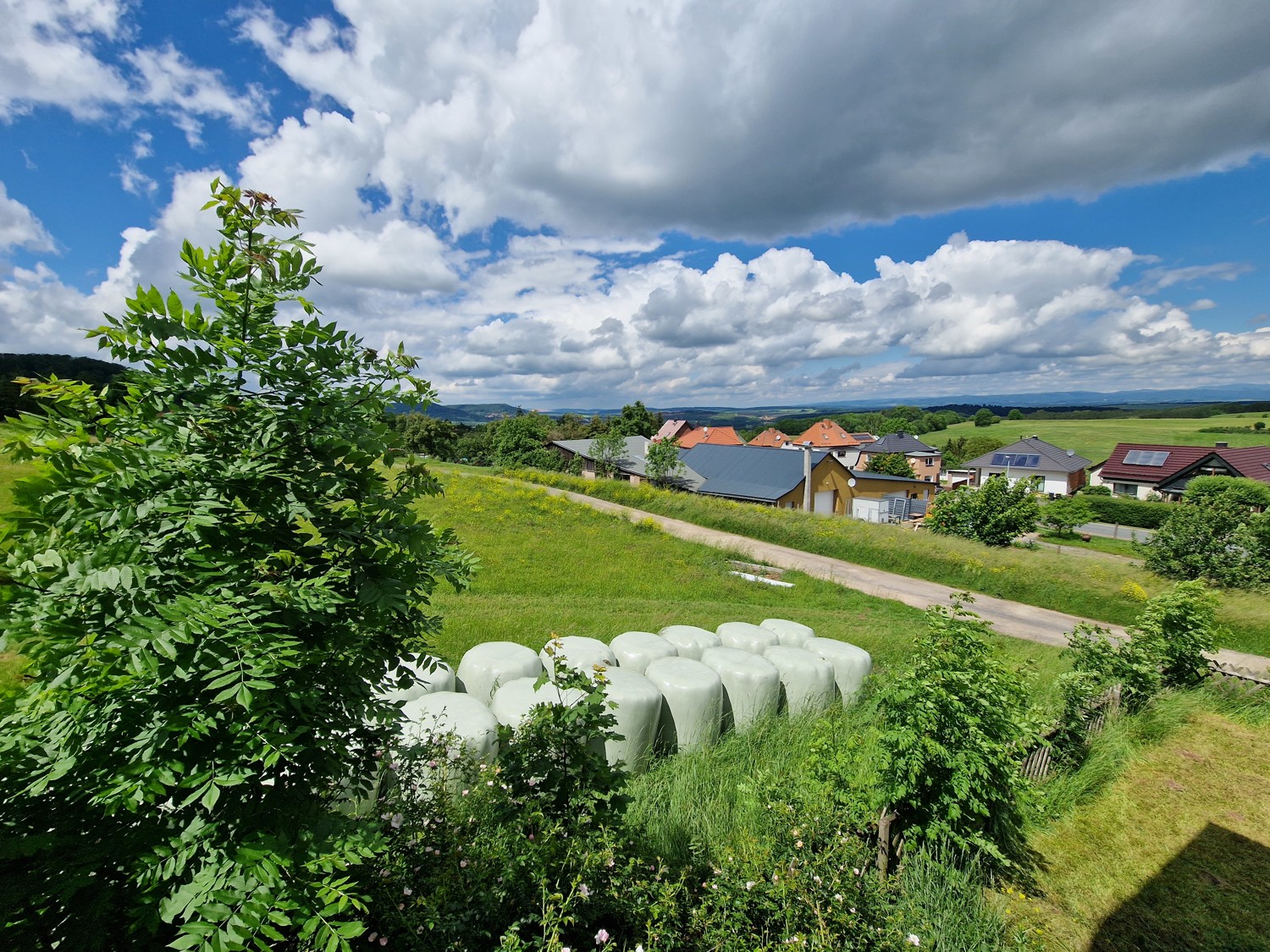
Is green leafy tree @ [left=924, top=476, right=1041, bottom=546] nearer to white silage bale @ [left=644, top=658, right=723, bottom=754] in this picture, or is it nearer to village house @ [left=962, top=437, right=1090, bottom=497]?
white silage bale @ [left=644, top=658, right=723, bottom=754]

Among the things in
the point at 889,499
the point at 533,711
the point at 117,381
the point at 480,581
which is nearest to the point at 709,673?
the point at 533,711

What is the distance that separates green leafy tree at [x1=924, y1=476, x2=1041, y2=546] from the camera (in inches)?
1009

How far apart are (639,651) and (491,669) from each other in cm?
193

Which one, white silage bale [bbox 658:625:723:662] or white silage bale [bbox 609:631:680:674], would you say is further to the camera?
white silage bale [bbox 658:625:723:662]

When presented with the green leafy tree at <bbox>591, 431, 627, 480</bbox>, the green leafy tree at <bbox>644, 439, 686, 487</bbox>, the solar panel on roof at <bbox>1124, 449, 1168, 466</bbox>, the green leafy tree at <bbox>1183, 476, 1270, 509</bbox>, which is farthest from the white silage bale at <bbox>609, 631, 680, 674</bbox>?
the solar panel on roof at <bbox>1124, 449, 1168, 466</bbox>

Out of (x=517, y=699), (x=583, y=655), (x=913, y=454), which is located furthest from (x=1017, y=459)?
(x=517, y=699)

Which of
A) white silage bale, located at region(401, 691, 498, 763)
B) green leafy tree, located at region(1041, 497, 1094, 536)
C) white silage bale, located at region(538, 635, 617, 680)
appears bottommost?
green leafy tree, located at region(1041, 497, 1094, 536)

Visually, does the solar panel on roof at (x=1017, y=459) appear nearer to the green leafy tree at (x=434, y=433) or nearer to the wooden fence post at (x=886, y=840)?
the green leafy tree at (x=434, y=433)

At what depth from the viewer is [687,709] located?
6.08 m

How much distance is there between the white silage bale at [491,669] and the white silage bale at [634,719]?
1.34 metres

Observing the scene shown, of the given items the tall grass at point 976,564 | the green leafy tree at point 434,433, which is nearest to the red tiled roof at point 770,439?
the green leafy tree at point 434,433

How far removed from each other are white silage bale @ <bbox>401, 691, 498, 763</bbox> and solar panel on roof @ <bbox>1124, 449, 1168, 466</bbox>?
7278 cm

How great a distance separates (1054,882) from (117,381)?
7.56 meters

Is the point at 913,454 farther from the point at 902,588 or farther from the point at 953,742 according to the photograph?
the point at 953,742
